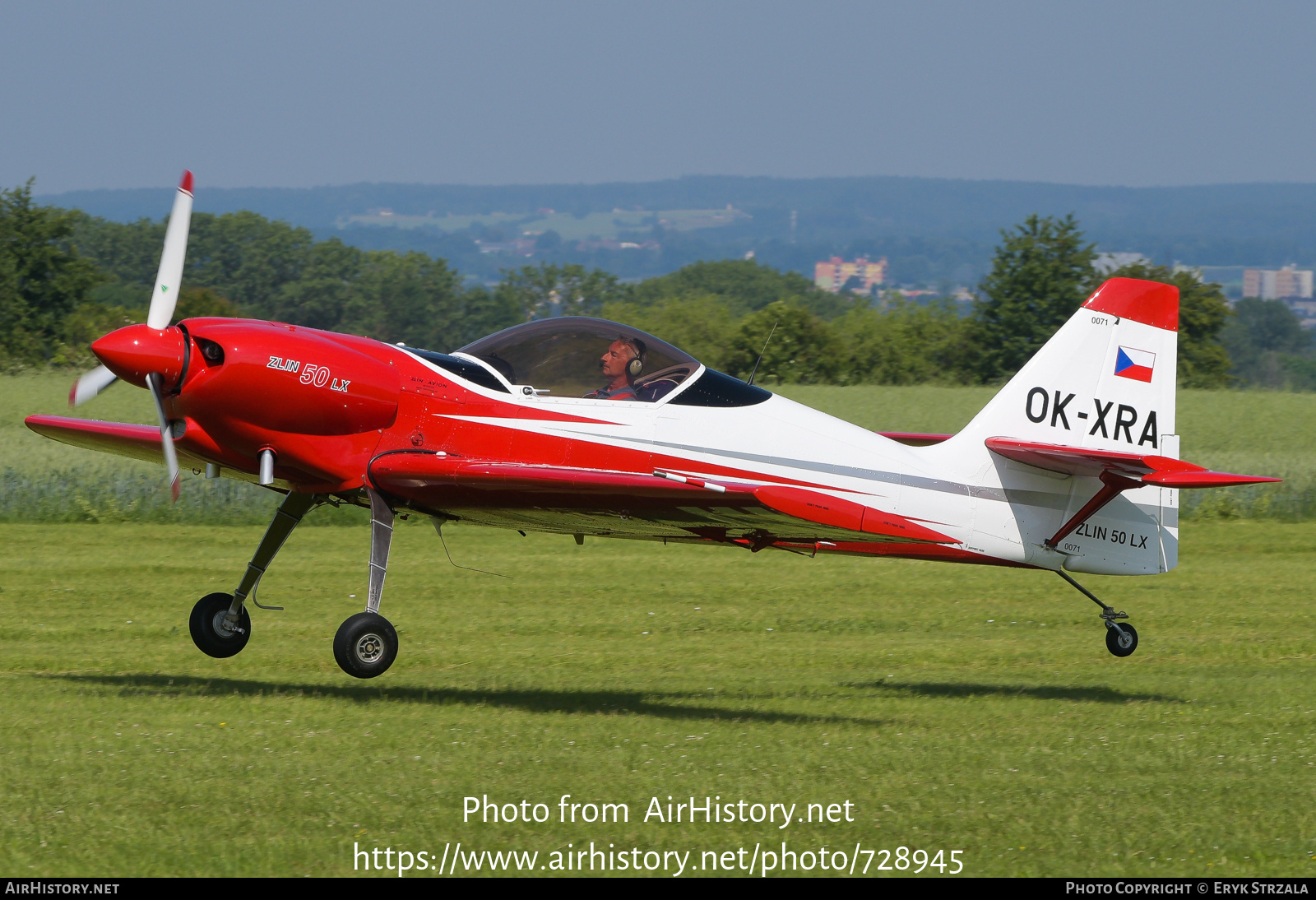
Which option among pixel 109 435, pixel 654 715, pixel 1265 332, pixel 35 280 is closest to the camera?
pixel 654 715

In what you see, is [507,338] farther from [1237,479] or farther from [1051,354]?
[1237,479]

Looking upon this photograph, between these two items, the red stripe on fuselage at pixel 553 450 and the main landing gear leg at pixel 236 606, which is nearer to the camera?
the red stripe on fuselage at pixel 553 450

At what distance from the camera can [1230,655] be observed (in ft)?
41.1

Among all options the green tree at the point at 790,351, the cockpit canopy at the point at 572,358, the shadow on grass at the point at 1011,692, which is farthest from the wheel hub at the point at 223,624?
the green tree at the point at 790,351

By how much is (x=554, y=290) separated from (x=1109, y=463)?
8712 cm

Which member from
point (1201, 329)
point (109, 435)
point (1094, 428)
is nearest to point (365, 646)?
point (109, 435)

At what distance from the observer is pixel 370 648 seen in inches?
356

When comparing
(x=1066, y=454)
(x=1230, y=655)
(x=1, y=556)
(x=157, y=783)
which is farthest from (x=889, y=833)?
(x=1, y=556)

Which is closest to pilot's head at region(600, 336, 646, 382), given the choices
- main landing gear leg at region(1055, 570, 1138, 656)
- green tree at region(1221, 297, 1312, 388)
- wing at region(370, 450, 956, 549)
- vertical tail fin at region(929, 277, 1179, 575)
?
wing at region(370, 450, 956, 549)

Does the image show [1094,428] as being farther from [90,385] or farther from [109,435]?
[109,435]

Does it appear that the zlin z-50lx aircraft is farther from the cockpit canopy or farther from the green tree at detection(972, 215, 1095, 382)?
the green tree at detection(972, 215, 1095, 382)

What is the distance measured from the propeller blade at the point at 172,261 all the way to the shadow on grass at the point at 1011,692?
19.7 ft

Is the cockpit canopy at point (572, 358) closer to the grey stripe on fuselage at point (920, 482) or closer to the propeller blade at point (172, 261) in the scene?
the grey stripe on fuselage at point (920, 482)

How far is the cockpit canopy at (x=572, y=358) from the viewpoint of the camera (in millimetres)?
9445
